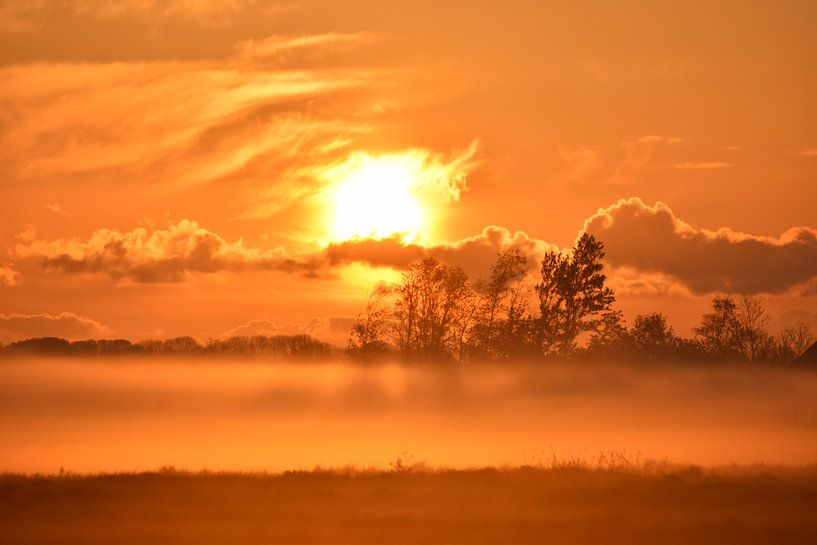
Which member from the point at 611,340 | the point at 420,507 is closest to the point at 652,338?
the point at 611,340

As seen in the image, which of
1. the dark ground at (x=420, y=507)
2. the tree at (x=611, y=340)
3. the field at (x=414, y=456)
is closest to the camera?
the dark ground at (x=420, y=507)

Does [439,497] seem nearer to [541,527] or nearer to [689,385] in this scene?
[541,527]

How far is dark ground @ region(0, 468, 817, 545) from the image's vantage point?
2991 cm

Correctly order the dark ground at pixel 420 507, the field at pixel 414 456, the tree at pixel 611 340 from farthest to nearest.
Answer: the tree at pixel 611 340 < the field at pixel 414 456 < the dark ground at pixel 420 507

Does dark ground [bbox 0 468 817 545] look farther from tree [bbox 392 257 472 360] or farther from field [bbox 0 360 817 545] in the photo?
tree [bbox 392 257 472 360]

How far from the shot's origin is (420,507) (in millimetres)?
34000

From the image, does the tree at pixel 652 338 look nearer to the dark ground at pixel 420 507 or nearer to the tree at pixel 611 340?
the tree at pixel 611 340

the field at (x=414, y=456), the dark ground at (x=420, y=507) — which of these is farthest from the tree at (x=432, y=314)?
the dark ground at (x=420, y=507)

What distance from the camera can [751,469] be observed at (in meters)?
42.9

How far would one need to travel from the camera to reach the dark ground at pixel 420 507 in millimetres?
29906

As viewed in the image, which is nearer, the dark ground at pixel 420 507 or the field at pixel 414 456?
the dark ground at pixel 420 507

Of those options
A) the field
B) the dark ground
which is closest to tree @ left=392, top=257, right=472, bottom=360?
the field

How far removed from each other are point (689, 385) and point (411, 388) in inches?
979

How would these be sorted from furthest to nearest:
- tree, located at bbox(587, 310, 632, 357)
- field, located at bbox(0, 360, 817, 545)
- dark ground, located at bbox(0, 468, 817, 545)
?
1. tree, located at bbox(587, 310, 632, 357)
2. field, located at bbox(0, 360, 817, 545)
3. dark ground, located at bbox(0, 468, 817, 545)
